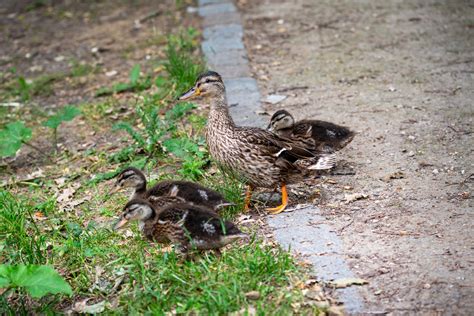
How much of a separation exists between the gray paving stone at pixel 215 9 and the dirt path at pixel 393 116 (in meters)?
0.27

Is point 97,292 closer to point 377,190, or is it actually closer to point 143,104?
point 377,190

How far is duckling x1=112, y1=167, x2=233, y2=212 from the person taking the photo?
17.6 ft

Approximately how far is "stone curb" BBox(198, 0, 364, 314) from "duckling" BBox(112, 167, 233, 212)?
492mm

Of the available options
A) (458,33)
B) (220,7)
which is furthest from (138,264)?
(220,7)

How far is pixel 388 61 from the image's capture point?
8789 mm

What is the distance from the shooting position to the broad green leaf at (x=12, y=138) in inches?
288

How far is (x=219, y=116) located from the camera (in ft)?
19.6

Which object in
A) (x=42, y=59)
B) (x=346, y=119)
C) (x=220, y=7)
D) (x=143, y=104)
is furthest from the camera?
(x=220, y=7)

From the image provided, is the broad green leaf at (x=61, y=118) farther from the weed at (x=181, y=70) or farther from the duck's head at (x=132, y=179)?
the duck's head at (x=132, y=179)

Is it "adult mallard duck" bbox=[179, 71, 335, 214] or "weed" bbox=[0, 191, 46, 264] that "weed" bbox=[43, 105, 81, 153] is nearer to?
"weed" bbox=[0, 191, 46, 264]

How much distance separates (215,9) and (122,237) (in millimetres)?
6192

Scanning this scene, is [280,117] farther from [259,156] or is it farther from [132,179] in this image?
[132,179]

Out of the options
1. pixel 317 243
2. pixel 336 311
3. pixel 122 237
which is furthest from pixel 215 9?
pixel 336 311

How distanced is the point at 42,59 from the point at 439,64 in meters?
5.54
